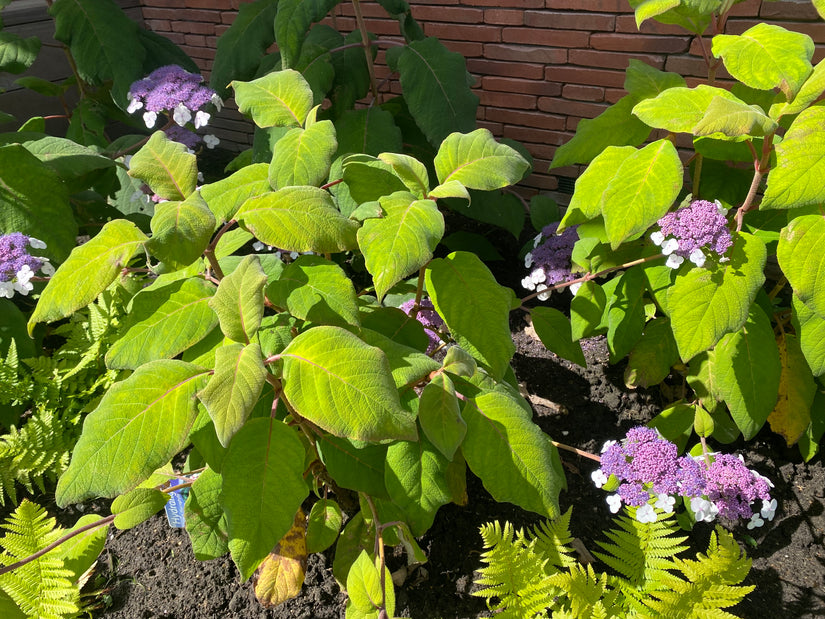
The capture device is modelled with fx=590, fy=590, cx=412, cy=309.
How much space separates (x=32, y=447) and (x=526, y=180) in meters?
2.16

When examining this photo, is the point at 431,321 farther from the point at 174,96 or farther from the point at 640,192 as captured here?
the point at 174,96

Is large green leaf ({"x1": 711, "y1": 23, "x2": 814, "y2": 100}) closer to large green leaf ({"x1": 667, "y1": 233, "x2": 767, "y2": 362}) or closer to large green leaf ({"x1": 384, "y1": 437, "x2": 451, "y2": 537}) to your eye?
large green leaf ({"x1": 667, "y1": 233, "x2": 767, "y2": 362})

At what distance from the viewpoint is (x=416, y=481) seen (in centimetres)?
101

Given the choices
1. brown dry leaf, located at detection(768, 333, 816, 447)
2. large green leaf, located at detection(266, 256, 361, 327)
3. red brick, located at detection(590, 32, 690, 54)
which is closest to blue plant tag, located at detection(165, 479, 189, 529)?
large green leaf, located at detection(266, 256, 361, 327)

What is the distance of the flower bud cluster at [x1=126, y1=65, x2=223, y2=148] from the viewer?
69.3 inches

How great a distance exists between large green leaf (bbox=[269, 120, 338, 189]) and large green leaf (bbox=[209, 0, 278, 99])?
1169 millimetres

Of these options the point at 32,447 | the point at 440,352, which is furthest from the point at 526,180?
the point at 32,447

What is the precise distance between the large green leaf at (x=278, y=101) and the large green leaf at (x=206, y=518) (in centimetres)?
73

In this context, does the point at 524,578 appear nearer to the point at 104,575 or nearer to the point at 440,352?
the point at 440,352

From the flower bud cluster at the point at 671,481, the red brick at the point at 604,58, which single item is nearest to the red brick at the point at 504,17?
the red brick at the point at 604,58

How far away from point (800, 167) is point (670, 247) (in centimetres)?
25

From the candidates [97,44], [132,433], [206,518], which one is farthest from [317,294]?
[97,44]

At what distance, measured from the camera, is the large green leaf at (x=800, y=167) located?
1047 mm

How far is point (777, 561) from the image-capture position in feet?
4.48
